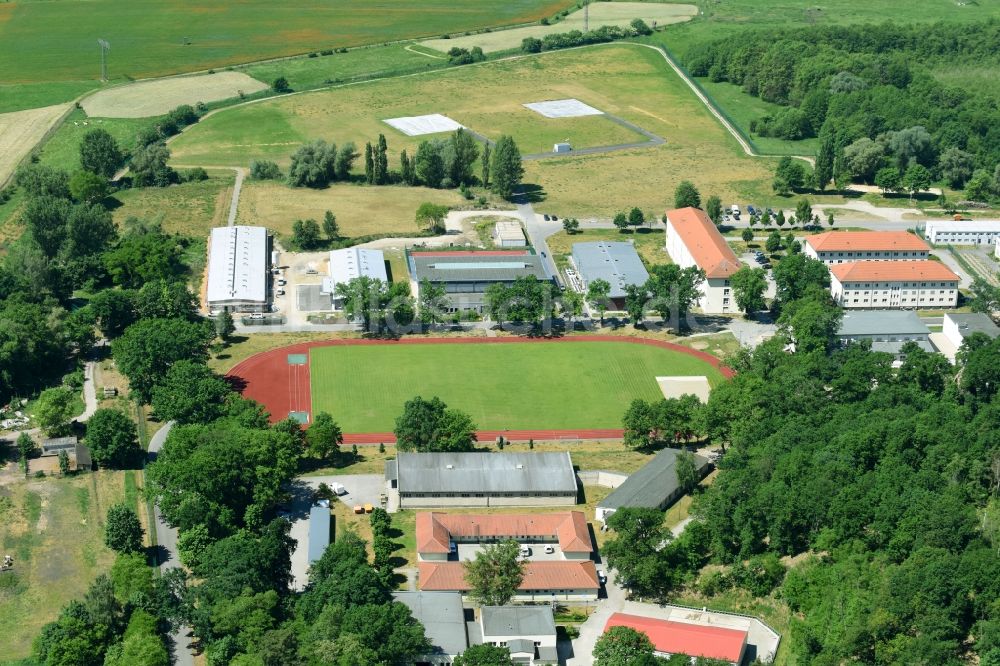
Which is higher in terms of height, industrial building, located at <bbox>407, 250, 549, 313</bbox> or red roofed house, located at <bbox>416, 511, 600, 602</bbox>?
industrial building, located at <bbox>407, 250, 549, 313</bbox>

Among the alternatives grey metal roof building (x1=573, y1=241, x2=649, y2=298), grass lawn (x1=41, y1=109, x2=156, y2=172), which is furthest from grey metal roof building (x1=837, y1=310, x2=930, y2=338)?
grass lawn (x1=41, y1=109, x2=156, y2=172)

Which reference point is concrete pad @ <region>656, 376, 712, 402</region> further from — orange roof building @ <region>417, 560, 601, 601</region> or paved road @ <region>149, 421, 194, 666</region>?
paved road @ <region>149, 421, 194, 666</region>

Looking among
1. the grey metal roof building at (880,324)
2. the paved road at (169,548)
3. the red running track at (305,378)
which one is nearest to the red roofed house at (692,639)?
the paved road at (169,548)

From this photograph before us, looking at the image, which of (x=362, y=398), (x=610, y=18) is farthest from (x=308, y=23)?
(x=362, y=398)

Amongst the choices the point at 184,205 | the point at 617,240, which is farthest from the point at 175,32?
the point at 617,240

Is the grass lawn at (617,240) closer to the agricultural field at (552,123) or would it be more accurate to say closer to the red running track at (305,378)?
the agricultural field at (552,123)
